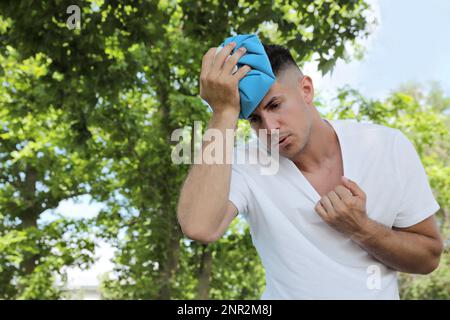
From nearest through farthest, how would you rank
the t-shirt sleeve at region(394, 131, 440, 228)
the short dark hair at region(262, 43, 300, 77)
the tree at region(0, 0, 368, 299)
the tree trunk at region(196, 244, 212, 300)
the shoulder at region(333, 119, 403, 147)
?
the t-shirt sleeve at region(394, 131, 440, 228) → the shoulder at region(333, 119, 403, 147) → the short dark hair at region(262, 43, 300, 77) → the tree at region(0, 0, 368, 299) → the tree trunk at region(196, 244, 212, 300)

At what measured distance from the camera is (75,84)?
7.12 meters

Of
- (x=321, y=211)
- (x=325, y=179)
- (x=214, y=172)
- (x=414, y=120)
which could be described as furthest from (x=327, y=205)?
(x=414, y=120)

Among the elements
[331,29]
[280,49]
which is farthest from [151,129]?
[280,49]

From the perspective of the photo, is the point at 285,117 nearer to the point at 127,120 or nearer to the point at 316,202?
the point at 316,202

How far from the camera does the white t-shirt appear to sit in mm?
1747

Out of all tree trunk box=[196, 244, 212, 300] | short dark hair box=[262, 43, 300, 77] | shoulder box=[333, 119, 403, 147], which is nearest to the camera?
shoulder box=[333, 119, 403, 147]

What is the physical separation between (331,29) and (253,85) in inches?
188

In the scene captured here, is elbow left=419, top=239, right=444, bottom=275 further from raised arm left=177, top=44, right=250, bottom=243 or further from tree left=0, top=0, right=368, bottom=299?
tree left=0, top=0, right=368, bottom=299

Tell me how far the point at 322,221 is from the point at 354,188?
16cm

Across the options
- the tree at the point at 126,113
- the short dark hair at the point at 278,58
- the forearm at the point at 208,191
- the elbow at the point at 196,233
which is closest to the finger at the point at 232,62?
the forearm at the point at 208,191

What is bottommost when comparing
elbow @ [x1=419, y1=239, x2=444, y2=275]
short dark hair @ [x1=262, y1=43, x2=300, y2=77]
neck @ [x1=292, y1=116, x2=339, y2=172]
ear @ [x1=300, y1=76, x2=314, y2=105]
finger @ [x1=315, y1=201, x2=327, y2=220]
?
elbow @ [x1=419, y1=239, x2=444, y2=275]

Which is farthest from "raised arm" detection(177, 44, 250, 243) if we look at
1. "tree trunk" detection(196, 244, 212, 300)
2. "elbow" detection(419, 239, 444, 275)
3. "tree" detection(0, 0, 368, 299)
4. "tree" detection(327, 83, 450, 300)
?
"tree trunk" detection(196, 244, 212, 300)

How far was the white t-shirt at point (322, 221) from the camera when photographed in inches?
68.8

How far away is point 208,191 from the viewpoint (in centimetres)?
173
